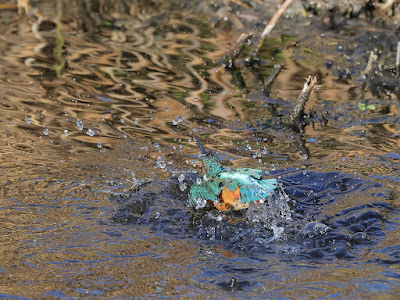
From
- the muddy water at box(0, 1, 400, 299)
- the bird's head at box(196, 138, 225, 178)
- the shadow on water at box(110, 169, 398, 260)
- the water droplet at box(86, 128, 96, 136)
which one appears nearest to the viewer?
the muddy water at box(0, 1, 400, 299)

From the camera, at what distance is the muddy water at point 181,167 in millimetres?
3775

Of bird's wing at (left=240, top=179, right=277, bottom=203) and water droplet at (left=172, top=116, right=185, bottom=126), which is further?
water droplet at (left=172, top=116, right=185, bottom=126)

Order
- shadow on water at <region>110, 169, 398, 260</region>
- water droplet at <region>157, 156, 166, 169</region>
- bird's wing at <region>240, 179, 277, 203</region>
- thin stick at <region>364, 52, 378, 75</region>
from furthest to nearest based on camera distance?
thin stick at <region>364, 52, 378, 75</region> < water droplet at <region>157, 156, 166, 169</region> < bird's wing at <region>240, 179, 277, 203</region> < shadow on water at <region>110, 169, 398, 260</region>

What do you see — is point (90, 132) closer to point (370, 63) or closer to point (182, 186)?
point (182, 186)

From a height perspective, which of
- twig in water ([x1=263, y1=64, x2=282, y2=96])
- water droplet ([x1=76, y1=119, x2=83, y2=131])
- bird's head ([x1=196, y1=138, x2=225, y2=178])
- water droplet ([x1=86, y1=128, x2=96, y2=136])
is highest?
bird's head ([x1=196, y1=138, x2=225, y2=178])

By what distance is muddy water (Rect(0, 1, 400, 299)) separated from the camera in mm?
3775

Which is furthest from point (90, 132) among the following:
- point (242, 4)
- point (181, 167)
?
point (242, 4)

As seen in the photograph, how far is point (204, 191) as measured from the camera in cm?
456

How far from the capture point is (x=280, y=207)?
15.2 ft

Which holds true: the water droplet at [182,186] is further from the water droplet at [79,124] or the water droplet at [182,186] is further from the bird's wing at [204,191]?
the water droplet at [79,124]

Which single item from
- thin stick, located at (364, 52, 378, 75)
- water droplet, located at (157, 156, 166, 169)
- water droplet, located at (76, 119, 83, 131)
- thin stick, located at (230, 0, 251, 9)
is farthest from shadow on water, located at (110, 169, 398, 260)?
thin stick, located at (230, 0, 251, 9)

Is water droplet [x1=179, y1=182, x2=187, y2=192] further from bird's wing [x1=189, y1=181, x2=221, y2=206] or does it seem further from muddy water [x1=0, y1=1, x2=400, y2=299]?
bird's wing [x1=189, y1=181, x2=221, y2=206]

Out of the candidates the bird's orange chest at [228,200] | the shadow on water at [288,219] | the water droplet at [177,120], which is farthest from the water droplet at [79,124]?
the bird's orange chest at [228,200]

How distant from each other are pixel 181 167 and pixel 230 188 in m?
0.93
